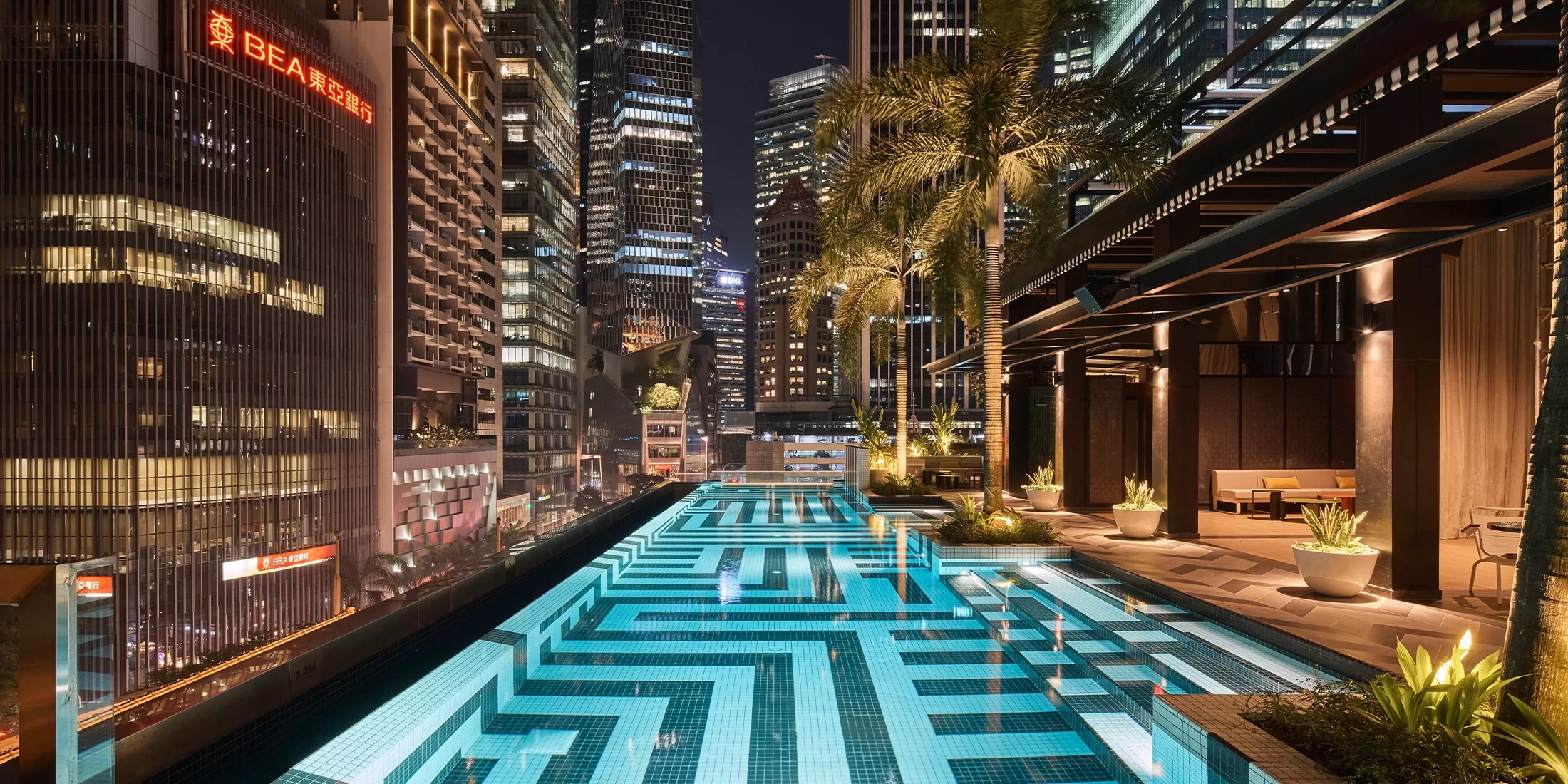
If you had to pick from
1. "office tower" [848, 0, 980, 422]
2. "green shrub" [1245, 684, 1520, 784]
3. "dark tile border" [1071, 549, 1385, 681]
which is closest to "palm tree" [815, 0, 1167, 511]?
"dark tile border" [1071, 549, 1385, 681]

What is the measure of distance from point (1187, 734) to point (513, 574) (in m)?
6.46

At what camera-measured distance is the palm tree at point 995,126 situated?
10000mm

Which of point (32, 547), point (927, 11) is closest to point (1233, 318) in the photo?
point (32, 547)

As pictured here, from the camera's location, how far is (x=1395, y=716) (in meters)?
2.97

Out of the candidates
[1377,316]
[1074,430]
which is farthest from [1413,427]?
[1074,430]

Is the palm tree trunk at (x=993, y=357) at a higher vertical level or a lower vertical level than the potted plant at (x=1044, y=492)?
higher

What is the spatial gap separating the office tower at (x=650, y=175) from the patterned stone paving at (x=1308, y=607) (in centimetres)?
11056

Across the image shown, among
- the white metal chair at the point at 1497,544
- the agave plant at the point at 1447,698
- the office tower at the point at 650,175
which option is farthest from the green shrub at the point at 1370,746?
the office tower at the point at 650,175

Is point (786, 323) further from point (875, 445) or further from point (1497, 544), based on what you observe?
point (1497, 544)

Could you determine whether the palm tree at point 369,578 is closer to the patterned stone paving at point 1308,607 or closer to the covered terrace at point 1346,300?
the covered terrace at point 1346,300

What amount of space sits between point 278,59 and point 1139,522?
135ft

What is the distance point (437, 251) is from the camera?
4947cm

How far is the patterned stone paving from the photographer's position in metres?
5.38

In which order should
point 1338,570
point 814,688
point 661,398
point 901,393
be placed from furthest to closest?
point 661,398, point 901,393, point 1338,570, point 814,688
